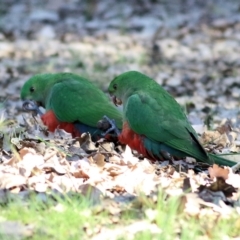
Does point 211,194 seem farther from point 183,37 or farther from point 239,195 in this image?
point 183,37

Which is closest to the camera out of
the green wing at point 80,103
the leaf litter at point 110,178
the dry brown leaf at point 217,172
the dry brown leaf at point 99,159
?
the leaf litter at point 110,178

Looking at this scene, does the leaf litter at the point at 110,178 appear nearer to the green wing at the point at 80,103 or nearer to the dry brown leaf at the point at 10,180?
the dry brown leaf at the point at 10,180

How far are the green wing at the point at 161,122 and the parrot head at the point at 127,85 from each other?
0.30 metres

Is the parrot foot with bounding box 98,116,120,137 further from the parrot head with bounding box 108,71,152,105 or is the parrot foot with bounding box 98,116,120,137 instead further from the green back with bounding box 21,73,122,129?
the parrot head with bounding box 108,71,152,105

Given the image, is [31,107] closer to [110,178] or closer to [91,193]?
[110,178]

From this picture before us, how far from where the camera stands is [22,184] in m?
4.62

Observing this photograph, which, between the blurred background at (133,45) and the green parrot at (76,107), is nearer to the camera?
the green parrot at (76,107)

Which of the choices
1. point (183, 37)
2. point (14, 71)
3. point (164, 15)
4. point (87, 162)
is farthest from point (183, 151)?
point (164, 15)

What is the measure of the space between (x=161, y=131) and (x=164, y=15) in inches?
339

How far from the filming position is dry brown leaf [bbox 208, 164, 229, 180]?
15.9 feet

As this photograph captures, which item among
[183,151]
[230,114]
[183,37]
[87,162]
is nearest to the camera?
[87,162]

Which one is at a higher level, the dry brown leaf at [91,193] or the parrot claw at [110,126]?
the dry brown leaf at [91,193]

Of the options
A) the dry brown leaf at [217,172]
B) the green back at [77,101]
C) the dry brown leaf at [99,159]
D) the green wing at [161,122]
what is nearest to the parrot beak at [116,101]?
the green back at [77,101]

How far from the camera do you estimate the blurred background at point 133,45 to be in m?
9.94
